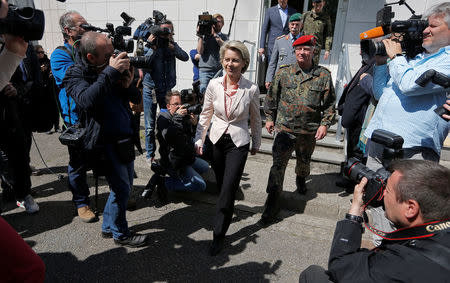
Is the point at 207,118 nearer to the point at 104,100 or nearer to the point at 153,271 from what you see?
the point at 104,100

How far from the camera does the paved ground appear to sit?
2596 mm

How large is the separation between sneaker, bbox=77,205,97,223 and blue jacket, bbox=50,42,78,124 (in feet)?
3.28

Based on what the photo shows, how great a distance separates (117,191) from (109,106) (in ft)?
2.55

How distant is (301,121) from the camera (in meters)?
3.35

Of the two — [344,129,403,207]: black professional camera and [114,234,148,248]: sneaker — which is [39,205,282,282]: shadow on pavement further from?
[344,129,403,207]: black professional camera

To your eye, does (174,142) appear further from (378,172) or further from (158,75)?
(378,172)

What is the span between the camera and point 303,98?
330 centimetres

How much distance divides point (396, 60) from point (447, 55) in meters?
0.32

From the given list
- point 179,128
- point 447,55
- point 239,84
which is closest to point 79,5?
point 179,128

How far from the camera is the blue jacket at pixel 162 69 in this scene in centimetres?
455

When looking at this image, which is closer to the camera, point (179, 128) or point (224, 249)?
point (224, 249)

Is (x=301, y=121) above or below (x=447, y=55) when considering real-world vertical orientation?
below

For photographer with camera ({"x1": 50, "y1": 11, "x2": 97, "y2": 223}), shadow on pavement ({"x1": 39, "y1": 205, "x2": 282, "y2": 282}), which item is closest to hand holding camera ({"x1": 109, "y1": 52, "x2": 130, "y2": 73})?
photographer with camera ({"x1": 50, "y1": 11, "x2": 97, "y2": 223})

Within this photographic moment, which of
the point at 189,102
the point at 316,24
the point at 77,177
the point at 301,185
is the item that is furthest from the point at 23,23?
the point at 316,24
